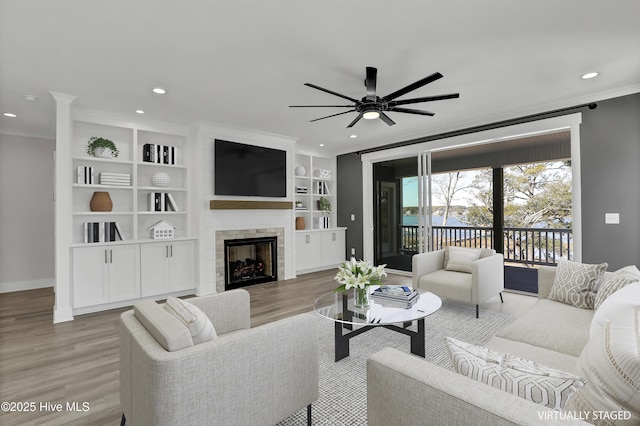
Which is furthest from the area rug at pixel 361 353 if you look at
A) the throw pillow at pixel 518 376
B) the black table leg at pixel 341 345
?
the throw pillow at pixel 518 376

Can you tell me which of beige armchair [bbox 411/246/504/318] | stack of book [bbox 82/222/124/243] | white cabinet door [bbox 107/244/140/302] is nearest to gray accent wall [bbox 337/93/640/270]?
beige armchair [bbox 411/246/504/318]

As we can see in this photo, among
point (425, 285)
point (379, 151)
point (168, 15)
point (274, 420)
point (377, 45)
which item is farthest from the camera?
point (379, 151)

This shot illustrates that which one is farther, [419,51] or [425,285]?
[425,285]

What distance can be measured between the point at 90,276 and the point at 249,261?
230cm

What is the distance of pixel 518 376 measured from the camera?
1.01 meters

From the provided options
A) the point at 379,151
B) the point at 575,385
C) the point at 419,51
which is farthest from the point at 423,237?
the point at 575,385

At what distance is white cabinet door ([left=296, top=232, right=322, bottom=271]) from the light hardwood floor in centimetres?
123

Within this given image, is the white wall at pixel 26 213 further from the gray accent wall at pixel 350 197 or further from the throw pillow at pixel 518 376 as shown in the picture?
the throw pillow at pixel 518 376

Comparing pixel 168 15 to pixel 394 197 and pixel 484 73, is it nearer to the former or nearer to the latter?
pixel 484 73

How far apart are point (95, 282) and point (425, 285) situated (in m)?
4.09

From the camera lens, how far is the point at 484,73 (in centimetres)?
313

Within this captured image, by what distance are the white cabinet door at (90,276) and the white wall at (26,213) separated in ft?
7.40

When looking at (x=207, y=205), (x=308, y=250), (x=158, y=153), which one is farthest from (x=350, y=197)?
(x=158, y=153)

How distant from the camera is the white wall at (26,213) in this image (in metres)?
4.96
